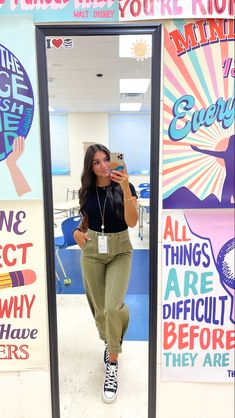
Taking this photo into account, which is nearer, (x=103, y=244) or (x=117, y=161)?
(x=117, y=161)

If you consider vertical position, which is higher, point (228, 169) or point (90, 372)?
point (228, 169)

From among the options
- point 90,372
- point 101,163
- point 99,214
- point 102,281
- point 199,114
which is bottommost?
point 90,372

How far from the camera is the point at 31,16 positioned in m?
1.16

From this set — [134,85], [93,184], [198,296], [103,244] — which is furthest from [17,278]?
[134,85]

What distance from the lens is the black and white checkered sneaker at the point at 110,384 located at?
1608 millimetres

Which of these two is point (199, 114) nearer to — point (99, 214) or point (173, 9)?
point (173, 9)

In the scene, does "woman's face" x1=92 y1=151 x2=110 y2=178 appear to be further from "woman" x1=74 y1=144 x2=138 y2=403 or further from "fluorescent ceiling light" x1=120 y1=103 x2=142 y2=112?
"fluorescent ceiling light" x1=120 y1=103 x2=142 y2=112

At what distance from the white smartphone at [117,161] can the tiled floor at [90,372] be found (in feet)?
4.06

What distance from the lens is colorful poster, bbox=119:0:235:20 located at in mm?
1137

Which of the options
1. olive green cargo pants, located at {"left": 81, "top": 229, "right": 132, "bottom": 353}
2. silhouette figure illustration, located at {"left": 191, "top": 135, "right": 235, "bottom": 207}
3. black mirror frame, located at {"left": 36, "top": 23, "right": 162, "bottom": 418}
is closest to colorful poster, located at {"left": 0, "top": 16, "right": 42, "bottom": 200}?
black mirror frame, located at {"left": 36, "top": 23, "right": 162, "bottom": 418}

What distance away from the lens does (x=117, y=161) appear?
146 cm

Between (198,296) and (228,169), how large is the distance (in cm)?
57

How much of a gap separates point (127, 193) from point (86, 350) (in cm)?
116

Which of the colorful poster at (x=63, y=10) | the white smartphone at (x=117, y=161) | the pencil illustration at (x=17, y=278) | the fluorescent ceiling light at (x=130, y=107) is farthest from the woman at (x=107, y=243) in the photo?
the fluorescent ceiling light at (x=130, y=107)
